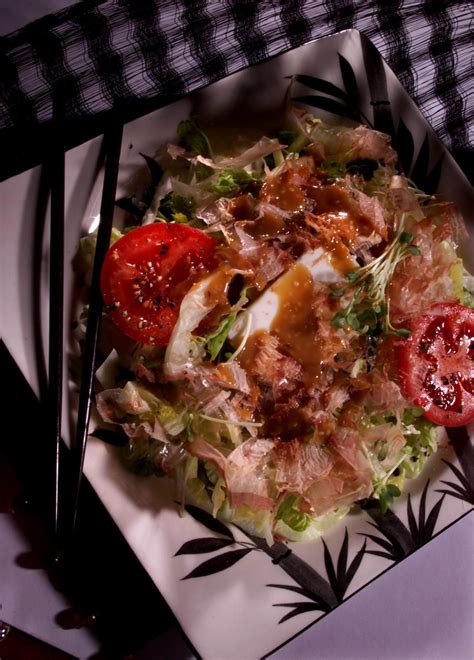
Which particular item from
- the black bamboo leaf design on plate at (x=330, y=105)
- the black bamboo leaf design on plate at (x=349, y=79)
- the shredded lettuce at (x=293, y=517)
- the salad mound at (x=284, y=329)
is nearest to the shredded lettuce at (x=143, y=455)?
the salad mound at (x=284, y=329)

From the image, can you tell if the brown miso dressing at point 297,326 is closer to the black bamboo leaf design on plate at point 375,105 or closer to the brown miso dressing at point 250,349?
the brown miso dressing at point 250,349

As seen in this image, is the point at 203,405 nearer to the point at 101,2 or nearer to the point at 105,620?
the point at 105,620

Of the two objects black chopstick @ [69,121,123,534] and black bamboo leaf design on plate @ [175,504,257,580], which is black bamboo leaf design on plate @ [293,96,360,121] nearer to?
black chopstick @ [69,121,123,534]

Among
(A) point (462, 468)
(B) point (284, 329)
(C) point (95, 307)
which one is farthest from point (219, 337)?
(A) point (462, 468)

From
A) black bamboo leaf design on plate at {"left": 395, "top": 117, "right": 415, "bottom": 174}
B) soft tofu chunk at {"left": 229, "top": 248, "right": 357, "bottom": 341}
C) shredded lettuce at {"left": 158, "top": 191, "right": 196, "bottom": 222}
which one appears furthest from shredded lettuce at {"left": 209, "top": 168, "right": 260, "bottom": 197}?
A: black bamboo leaf design on plate at {"left": 395, "top": 117, "right": 415, "bottom": 174}

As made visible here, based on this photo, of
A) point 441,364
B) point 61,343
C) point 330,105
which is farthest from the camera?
point 330,105

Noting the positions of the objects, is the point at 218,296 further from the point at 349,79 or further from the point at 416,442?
the point at 349,79

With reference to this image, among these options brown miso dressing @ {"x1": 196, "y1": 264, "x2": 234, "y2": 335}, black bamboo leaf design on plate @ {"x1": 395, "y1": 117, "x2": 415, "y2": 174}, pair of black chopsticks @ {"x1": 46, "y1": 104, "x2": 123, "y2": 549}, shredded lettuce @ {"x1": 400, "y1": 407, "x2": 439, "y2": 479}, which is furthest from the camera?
black bamboo leaf design on plate @ {"x1": 395, "y1": 117, "x2": 415, "y2": 174}
